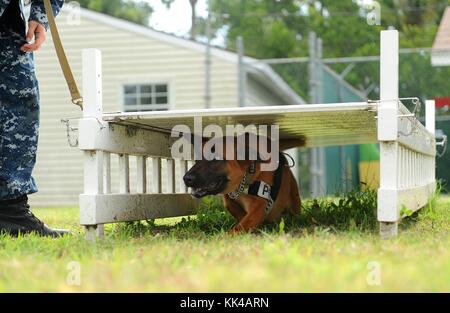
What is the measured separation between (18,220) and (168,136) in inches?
47.7

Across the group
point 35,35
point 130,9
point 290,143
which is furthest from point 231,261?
point 130,9

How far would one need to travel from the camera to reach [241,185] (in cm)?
411

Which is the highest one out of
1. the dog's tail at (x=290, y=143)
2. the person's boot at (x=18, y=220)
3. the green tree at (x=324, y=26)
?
the green tree at (x=324, y=26)

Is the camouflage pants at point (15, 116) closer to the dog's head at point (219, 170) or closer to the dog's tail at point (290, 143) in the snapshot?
the dog's head at point (219, 170)

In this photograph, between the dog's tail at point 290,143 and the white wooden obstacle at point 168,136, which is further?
the dog's tail at point 290,143

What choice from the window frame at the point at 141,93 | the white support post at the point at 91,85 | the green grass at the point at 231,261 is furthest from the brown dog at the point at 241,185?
the window frame at the point at 141,93

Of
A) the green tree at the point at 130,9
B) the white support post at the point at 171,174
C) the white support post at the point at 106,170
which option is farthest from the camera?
the green tree at the point at 130,9

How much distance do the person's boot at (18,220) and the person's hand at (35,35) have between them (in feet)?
2.52

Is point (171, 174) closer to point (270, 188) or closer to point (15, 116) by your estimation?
point (270, 188)

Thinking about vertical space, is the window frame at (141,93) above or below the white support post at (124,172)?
above

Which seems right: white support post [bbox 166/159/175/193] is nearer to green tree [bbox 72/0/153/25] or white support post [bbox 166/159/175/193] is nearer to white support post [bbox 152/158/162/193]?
white support post [bbox 152/158/162/193]

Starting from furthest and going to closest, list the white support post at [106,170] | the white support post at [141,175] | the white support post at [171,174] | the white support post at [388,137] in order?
the white support post at [171,174] → the white support post at [141,175] → the white support post at [106,170] → the white support post at [388,137]

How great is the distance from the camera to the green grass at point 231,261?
2203 mm
